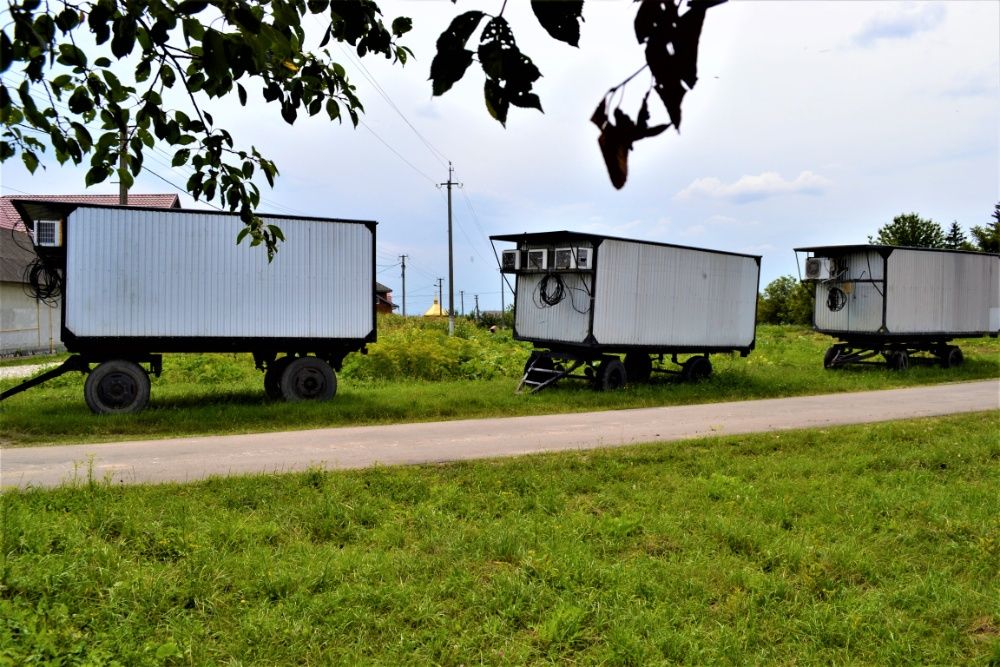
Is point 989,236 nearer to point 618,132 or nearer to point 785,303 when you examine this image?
point 785,303

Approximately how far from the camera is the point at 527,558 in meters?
5.44

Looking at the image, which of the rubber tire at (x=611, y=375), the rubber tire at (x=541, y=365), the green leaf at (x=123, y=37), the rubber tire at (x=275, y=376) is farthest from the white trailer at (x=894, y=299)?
the green leaf at (x=123, y=37)

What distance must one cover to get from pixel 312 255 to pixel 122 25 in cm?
1136

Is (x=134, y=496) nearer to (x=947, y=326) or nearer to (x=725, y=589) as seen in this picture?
(x=725, y=589)

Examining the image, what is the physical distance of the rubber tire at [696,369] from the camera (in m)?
18.1

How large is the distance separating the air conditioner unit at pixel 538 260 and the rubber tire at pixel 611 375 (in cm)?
233

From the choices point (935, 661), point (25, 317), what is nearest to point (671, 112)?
point (935, 661)

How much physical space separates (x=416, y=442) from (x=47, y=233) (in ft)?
23.1

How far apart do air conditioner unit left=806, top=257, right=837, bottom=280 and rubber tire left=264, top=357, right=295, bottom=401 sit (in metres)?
14.6

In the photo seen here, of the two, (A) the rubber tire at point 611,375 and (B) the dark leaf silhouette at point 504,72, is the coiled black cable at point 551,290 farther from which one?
(B) the dark leaf silhouette at point 504,72

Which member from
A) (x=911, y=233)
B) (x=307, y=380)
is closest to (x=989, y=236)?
(x=911, y=233)

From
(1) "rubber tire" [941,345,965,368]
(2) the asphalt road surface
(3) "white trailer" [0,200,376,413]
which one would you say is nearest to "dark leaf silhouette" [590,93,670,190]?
(2) the asphalt road surface

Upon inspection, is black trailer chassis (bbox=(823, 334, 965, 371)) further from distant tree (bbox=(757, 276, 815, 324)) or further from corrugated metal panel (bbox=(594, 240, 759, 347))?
distant tree (bbox=(757, 276, 815, 324))

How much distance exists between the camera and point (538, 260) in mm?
16625
